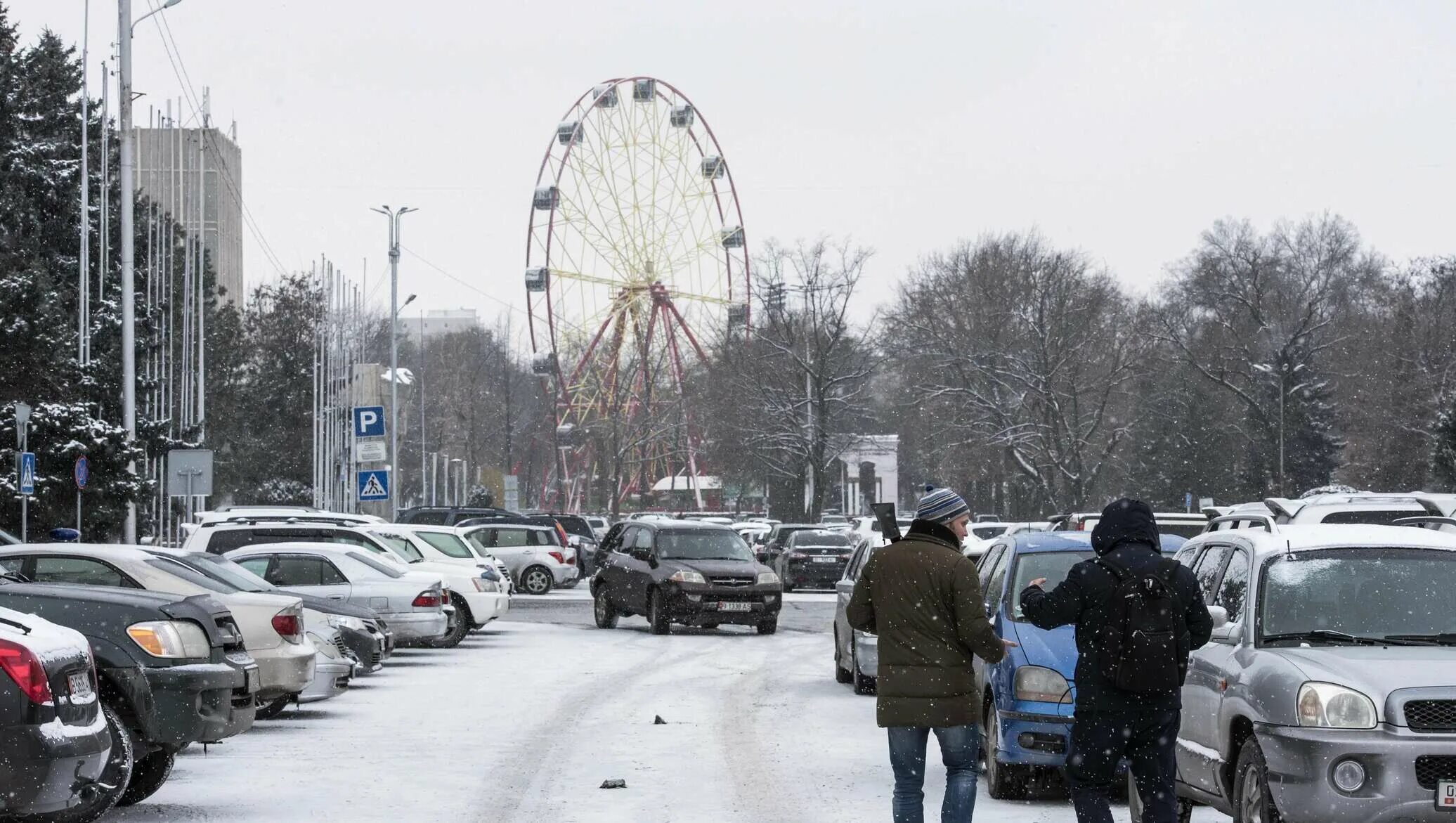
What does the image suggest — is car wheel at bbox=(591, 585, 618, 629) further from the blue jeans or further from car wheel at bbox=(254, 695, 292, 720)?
the blue jeans

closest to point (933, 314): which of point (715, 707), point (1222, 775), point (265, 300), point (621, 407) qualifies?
point (621, 407)

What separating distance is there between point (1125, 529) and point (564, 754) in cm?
634

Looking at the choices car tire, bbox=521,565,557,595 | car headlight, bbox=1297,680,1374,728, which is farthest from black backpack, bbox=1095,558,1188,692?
car tire, bbox=521,565,557,595

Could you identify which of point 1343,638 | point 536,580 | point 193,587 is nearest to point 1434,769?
point 1343,638

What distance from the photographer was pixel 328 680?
1648cm

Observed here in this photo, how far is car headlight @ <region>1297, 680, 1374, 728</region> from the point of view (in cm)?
834

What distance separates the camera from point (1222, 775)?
923 cm

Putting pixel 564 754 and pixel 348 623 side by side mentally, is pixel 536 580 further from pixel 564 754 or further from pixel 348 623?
pixel 564 754

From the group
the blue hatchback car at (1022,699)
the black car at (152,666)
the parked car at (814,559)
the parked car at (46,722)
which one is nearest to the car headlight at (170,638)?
the black car at (152,666)

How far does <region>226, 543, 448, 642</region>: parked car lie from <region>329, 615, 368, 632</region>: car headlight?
1850 millimetres

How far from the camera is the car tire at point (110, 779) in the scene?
8898mm

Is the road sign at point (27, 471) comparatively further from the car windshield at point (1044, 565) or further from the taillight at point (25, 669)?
the taillight at point (25, 669)

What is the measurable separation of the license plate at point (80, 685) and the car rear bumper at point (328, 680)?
24.4ft

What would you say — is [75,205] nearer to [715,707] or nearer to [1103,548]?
[715,707]
